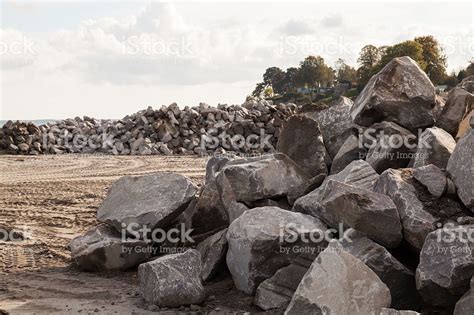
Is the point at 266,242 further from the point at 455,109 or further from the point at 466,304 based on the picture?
the point at 455,109

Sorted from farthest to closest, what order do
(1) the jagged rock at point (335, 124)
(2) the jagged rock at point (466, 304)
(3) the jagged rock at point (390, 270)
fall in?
(1) the jagged rock at point (335, 124) < (3) the jagged rock at point (390, 270) < (2) the jagged rock at point (466, 304)

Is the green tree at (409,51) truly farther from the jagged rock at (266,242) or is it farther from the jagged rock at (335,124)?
the jagged rock at (266,242)

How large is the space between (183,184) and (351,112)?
2.20 metres

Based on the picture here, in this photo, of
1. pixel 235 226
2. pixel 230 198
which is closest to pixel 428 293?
pixel 235 226

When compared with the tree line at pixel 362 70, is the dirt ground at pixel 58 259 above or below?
below

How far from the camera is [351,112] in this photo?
7.10 metres

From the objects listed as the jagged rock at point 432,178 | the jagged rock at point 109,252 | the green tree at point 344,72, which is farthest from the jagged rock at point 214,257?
the green tree at point 344,72

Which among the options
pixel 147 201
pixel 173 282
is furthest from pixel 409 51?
pixel 173 282

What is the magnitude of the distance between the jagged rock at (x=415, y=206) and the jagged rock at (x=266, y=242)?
2.33 ft

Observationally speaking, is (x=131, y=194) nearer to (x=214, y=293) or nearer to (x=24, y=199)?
(x=214, y=293)

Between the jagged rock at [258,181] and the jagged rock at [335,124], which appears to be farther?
the jagged rock at [335,124]

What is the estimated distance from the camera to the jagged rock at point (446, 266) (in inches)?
171

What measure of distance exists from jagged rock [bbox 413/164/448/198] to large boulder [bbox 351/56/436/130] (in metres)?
1.37

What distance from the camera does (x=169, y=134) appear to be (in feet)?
66.5
